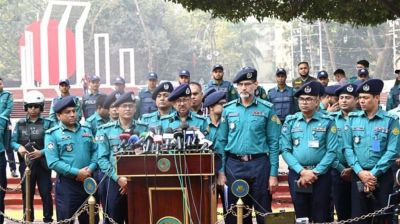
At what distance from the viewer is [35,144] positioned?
974 cm

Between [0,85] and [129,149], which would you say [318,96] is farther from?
[0,85]

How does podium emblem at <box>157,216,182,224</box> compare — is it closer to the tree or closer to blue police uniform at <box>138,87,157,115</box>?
the tree

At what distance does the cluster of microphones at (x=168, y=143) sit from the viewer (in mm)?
6438

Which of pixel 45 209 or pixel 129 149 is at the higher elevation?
pixel 129 149

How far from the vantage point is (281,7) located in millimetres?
9773

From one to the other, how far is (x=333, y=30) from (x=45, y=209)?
45041 millimetres

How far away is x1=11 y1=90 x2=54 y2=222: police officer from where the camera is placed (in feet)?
31.4

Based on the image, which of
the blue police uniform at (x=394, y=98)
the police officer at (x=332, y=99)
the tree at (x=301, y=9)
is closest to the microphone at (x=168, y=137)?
the police officer at (x=332, y=99)

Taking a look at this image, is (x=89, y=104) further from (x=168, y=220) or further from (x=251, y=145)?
(x=168, y=220)

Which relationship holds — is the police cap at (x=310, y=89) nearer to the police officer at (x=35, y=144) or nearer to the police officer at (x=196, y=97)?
the police officer at (x=196, y=97)

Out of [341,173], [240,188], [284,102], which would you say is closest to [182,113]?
[240,188]

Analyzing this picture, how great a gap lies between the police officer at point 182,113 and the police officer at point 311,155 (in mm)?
911

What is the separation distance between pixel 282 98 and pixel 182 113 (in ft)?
13.7

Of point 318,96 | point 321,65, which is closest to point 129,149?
point 318,96
